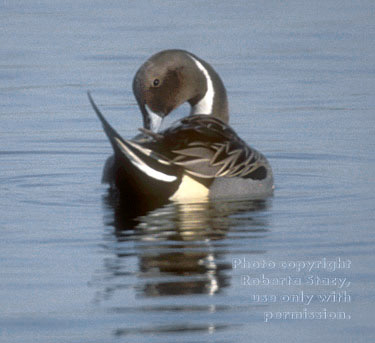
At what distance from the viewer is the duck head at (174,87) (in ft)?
32.1

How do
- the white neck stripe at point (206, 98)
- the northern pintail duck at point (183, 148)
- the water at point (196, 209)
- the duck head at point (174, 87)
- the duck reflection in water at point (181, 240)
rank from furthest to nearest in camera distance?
the white neck stripe at point (206, 98), the duck head at point (174, 87), the northern pintail duck at point (183, 148), the duck reflection in water at point (181, 240), the water at point (196, 209)

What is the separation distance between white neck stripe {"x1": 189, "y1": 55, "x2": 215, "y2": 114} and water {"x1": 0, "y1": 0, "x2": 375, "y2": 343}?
2.80 feet

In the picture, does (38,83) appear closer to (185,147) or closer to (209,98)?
(209,98)

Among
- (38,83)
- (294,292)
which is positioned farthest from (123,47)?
(294,292)

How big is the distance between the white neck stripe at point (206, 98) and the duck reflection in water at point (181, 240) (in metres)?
1.34

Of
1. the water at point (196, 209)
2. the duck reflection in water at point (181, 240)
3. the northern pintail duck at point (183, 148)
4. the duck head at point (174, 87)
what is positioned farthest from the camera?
the duck head at point (174, 87)

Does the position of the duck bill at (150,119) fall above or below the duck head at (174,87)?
below

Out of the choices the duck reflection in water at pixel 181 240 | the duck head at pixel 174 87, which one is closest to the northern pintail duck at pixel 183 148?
the duck head at pixel 174 87

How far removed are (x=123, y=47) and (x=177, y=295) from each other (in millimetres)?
10915

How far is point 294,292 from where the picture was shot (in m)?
6.76

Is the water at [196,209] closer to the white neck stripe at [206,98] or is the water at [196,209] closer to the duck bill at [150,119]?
the duck bill at [150,119]

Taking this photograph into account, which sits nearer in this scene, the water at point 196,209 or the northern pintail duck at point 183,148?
the water at point 196,209

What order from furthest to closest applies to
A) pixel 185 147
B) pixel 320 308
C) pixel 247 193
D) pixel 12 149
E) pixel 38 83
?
pixel 38 83 → pixel 12 149 → pixel 247 193 → pixel 185 147 → pixel 320 308

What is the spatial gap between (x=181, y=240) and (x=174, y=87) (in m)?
2.40
